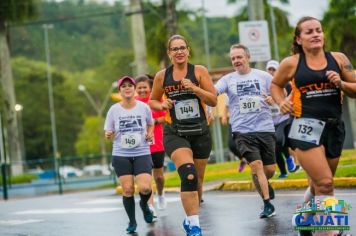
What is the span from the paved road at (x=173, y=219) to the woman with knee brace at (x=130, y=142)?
0.51 metres

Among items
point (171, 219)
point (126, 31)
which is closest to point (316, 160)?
point (171, 219)

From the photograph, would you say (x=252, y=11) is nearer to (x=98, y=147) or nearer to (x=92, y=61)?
(x=98, y=147)

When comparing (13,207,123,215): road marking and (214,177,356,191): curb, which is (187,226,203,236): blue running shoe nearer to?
(214,177,356,191): curb

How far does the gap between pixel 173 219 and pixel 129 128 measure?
62.4 inches

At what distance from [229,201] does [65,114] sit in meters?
84.2

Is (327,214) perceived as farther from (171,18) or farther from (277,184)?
(171,18)

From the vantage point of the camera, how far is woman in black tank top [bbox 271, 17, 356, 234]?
6.63m

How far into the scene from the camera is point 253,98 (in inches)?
402

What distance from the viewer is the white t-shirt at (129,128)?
1001cm

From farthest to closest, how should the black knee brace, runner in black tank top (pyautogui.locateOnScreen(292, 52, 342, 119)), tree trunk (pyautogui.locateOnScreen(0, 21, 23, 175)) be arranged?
tree trunk (pyautogui.locateOnScreen(0, 21, 23, 175)), the black knee brace, runner in black tank top (pyautogui.locateOnScreen(292, 52, 342, 119))

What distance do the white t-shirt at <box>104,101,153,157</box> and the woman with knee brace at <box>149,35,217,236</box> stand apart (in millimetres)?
1353

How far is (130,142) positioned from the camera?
10.0m

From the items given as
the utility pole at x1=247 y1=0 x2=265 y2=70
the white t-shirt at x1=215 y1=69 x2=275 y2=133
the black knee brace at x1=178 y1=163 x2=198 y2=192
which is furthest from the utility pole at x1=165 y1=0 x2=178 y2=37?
the black knee brace at x1=178 y1=163 x2=198 y2=192

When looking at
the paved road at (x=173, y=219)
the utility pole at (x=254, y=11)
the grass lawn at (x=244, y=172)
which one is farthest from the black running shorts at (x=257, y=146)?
the utility pole at (x=254, y=11)
